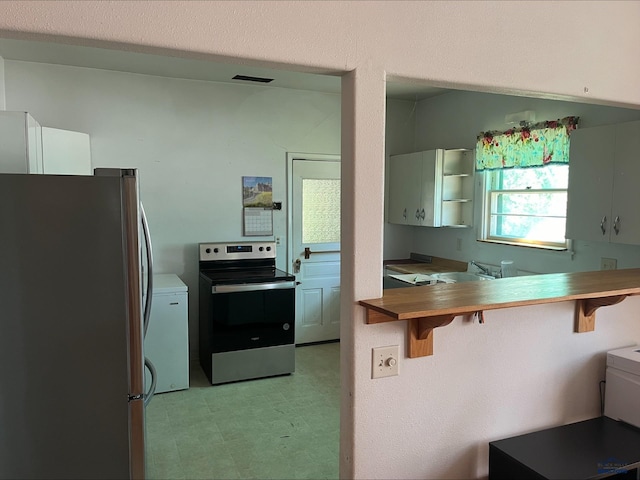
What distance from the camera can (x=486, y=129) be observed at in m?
4.33

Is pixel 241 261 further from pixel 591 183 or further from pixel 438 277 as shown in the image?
pixel 591 183

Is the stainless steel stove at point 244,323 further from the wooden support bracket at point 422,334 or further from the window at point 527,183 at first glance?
the wooden support bracket at point 422,334

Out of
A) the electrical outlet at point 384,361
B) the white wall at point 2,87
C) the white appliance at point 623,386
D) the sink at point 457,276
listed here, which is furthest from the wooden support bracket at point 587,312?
the white wall at point 2,87

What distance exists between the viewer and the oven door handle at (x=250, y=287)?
4.03 metres

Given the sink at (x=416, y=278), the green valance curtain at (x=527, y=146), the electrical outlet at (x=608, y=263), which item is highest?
the green valance curtain at (x=527, y=146)

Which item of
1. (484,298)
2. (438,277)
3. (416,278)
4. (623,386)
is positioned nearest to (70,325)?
(484,298)

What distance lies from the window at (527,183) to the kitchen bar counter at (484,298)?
1604mm

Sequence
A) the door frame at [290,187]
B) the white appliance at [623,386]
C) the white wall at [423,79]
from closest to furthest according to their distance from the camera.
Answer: the white wall at [423,79] < the white appliance at [623,386] < the door frame at [290,187]

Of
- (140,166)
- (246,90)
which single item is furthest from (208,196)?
(246,90)

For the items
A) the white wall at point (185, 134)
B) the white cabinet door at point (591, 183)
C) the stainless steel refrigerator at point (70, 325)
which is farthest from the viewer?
the white wall at point (185, 134)

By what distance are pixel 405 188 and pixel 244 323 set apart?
207 centimetres

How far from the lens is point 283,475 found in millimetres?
2811

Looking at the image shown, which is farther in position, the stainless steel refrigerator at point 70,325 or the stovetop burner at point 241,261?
the stovetop burner at point 241,261

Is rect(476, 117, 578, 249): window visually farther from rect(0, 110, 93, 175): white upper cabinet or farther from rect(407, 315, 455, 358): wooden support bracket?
rect(0, 110, 93, 175): white upper cabinet
